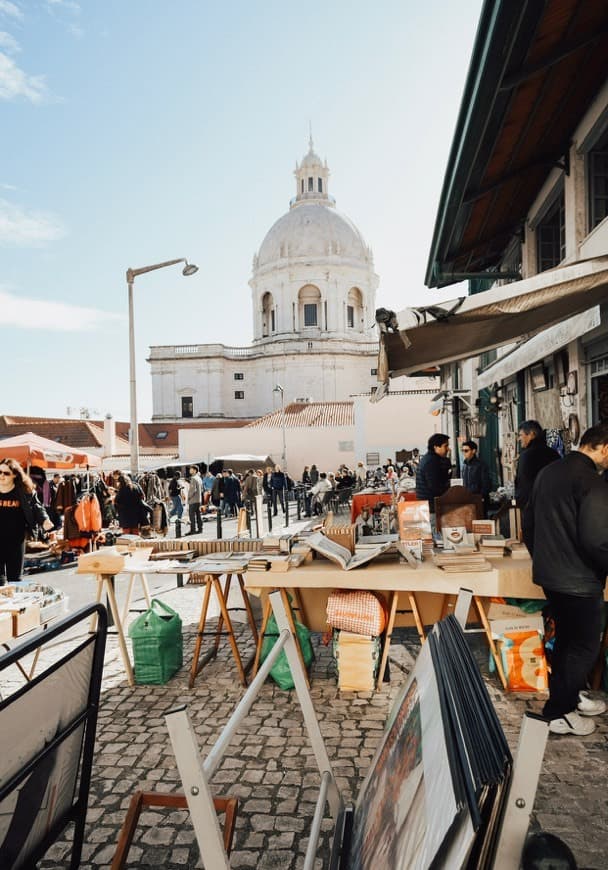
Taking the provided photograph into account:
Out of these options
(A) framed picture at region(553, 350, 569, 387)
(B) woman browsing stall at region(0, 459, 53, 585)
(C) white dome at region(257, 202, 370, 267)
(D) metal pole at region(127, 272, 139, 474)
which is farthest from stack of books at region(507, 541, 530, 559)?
(C) white dome at region(257, 202, 370, 267)

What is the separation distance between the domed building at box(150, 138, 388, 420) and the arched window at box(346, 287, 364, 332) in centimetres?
11

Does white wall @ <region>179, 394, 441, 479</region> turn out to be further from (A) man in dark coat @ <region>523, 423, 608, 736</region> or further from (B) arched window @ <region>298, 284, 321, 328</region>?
(A) man in dark coat @ <region>523, 423, 608, 736</region>

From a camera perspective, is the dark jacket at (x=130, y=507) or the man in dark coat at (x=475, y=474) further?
the dark jacket at (x=130, y=507)

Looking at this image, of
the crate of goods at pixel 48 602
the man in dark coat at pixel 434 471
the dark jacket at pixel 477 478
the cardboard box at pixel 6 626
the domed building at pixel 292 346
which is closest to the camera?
the cardboard box at pixel 6 626

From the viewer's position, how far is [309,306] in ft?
202

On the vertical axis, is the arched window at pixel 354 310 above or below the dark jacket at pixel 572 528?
above

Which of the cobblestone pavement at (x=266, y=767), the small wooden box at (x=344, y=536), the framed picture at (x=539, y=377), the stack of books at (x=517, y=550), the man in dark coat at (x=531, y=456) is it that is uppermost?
the framed picture at (x=539, y=377)

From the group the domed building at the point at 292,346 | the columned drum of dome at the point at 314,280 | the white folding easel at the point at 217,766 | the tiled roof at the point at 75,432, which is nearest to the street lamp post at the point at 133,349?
the white folding easel at the point at 217,766

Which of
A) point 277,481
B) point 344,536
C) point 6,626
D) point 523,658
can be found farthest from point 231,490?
point 523,658

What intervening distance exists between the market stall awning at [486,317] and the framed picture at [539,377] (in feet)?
7.21

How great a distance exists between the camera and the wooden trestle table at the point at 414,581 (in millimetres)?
4215

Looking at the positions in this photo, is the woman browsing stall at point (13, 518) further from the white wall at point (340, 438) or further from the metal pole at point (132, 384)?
the white wall at point (340, 438)

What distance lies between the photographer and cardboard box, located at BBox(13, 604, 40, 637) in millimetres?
4281

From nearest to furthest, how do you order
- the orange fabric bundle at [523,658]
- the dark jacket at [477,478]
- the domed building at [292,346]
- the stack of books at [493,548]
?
the orange fabric bundle at [523,658] < the stack of books at [493,548] < the dark jacket at [477,478] < the domed building at [292,346]
